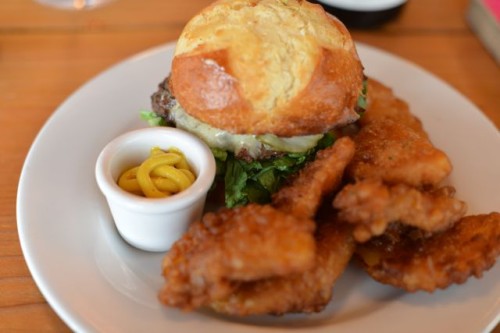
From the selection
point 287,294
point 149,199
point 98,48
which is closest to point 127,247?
point 149,199

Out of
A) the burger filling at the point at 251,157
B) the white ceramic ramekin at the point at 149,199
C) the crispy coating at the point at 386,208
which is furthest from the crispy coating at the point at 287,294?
the burger filling at the point at 251,157

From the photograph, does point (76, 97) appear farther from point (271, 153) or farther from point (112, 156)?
Answer: point (271, 153)

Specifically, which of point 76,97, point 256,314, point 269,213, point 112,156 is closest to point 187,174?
point 112,156

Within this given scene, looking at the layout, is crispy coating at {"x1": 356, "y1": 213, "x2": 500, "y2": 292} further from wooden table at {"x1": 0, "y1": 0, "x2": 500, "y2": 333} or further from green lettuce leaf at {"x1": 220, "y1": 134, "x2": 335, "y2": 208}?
wooden table at {"x1": 0, "y1": 0, "x2": 500, "y2": 333}

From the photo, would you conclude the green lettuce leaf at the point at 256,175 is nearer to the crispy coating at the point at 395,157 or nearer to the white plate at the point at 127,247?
the crispy coating at the point at 395,157

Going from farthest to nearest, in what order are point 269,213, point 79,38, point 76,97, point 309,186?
point 79,38, point 76,97, point 309,186, point 269,213

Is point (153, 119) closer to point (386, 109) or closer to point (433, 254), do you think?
point (386, 109)
